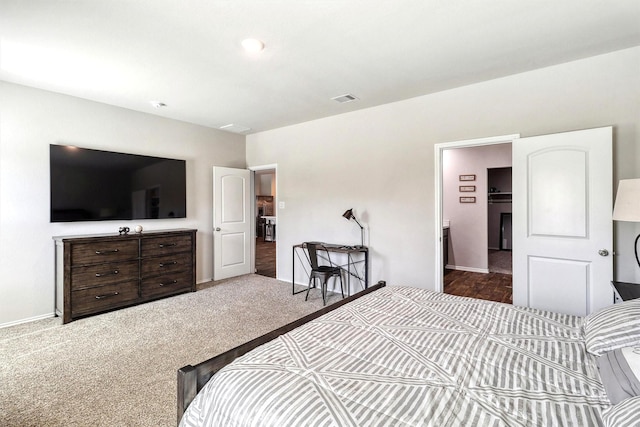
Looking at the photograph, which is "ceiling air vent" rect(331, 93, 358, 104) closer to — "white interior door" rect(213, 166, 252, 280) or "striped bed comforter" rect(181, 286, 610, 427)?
"white interior door" rect(213, 166, 252, 280)

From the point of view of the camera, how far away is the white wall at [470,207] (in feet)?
18.5

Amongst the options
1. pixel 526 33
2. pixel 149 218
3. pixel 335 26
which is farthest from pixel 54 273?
pixel 526 33

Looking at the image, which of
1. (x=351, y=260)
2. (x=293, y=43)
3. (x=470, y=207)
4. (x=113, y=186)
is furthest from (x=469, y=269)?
(x=113, y=186)

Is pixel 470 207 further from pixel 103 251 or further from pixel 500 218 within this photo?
pixel 103 251

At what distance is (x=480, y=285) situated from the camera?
473cm

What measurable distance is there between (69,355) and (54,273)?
4.91 ft

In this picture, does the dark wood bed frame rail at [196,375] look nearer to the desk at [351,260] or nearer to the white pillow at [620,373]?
the white pillow at [620,373]

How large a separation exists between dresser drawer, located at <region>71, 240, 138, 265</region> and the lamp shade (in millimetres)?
4855

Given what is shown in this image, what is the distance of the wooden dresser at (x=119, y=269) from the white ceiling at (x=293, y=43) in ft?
5.94

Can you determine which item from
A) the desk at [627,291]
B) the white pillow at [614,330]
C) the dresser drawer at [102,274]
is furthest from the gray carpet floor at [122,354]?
the desk at [627,291]

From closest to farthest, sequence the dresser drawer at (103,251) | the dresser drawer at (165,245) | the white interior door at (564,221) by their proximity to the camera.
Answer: the white interior door at (564,221), the dresser drawer at (103,251), the dresser drawer at (165,245)

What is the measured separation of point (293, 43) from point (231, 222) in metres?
3.59

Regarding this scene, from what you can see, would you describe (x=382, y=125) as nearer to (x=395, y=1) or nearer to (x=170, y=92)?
(x=395, y=1)

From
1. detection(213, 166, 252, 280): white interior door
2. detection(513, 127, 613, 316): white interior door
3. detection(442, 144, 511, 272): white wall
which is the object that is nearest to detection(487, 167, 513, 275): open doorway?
detection(442, 144, 511, 272): white wall
